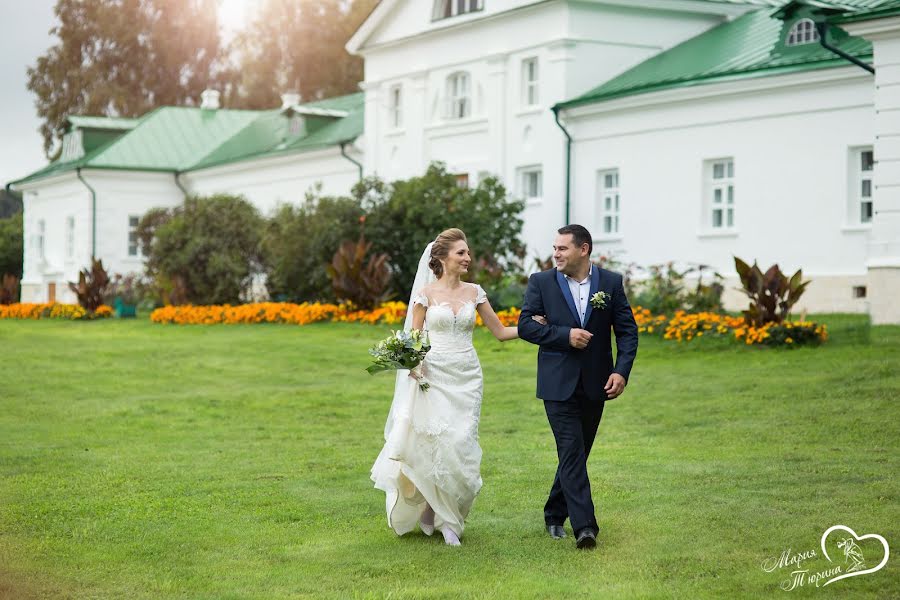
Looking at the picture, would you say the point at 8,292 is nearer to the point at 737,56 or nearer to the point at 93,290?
the point at 93,290

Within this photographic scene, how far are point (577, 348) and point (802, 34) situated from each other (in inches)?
777

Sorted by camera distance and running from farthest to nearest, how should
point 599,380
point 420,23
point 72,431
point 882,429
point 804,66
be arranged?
1. point 420,23
2. point 804,66
3. point 72,431
4. point 882,429
5. point 599,380

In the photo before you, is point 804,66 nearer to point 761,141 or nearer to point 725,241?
point 761,141

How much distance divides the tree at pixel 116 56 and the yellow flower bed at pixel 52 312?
22005 millimetres

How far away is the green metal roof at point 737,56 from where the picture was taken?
79.9 feet

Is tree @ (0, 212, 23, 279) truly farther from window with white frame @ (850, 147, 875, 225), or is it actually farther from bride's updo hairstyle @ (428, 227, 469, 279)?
bride's updo hairstyle @ (428, 227, 469, 279)

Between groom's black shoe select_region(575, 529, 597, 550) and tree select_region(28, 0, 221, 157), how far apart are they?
173 ft

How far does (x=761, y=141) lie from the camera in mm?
25328

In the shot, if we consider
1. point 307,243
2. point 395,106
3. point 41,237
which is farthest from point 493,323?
point 41,237

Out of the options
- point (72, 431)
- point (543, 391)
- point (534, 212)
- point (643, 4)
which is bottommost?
point (72, 431)

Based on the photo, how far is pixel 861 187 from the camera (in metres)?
23.6

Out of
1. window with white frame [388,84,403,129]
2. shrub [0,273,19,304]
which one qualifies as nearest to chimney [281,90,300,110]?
window with white frame [388,84,403,129]

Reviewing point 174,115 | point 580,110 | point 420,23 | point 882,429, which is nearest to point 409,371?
point 882,429

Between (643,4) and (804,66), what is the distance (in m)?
6.96
